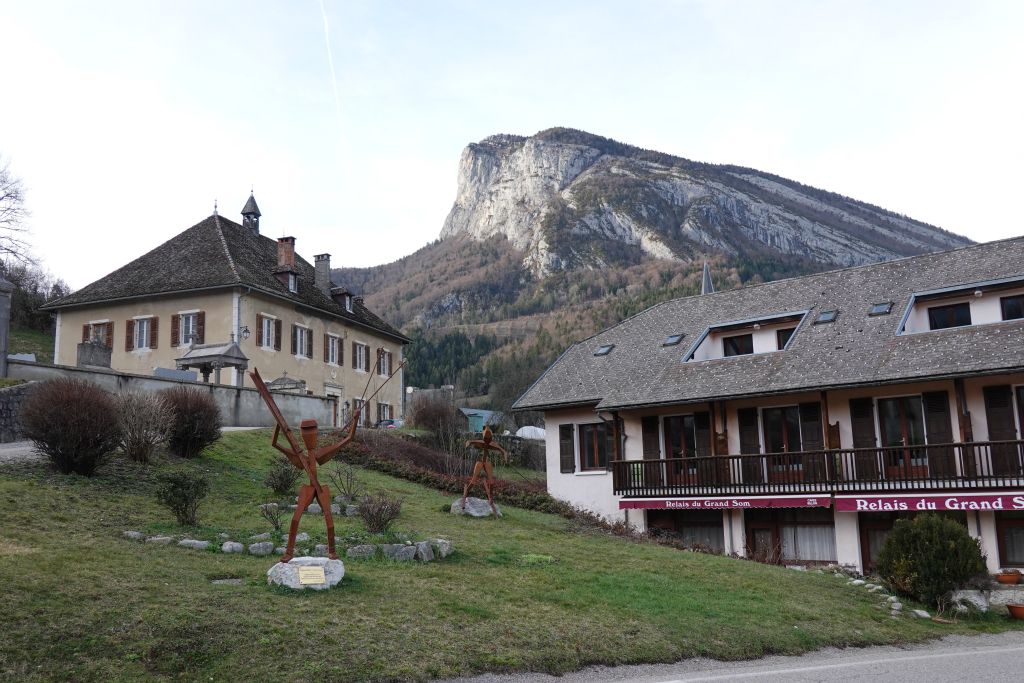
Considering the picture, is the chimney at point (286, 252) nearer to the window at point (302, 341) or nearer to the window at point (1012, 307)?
the window at point (302, 341)

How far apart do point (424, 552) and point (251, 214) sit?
39.7 meters

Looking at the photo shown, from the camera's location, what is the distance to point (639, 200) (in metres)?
153

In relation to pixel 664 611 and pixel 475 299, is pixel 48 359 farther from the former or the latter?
pixel 475 299

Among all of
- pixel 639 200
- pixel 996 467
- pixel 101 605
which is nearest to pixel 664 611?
pixel 101 605

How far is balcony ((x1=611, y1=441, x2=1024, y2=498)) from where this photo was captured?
21.2m

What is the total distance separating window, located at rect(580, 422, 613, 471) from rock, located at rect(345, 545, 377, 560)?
16.2 m

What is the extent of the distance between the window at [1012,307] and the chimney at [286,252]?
31.8 meters

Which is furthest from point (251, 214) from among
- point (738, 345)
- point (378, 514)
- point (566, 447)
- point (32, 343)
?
point (378, 514)

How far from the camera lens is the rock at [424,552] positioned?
14750mm

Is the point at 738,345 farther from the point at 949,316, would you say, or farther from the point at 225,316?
the point at 225,316

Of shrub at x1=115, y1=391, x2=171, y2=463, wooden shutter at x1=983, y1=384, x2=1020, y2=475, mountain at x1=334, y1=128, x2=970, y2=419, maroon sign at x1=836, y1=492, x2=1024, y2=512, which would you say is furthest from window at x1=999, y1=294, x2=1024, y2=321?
mountain at x1=334, y1=128, x2=970, y2=419

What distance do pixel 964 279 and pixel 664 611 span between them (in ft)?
57.3

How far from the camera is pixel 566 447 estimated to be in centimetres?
3105

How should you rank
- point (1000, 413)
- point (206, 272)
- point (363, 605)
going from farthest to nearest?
point (206, 272) < point (1000, 413) < point (363, 605)
